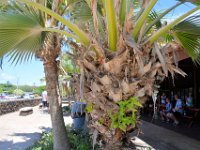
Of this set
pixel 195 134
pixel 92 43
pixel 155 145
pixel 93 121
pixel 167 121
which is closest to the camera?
pixel 92 43

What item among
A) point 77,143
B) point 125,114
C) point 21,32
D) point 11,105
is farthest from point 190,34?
point 11,105

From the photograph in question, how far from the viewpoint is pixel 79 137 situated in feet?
31.1

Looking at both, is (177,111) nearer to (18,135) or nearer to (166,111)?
(166,111)

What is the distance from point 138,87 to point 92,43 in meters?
1.01

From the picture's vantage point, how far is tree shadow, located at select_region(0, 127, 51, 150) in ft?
33.3

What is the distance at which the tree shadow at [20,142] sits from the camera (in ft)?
33.3

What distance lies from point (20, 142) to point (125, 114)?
7.06 metres

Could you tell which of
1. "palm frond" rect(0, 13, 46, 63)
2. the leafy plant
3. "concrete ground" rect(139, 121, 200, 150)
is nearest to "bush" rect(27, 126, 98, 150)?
"concrete ground" rect(139, 121, 200, 150)

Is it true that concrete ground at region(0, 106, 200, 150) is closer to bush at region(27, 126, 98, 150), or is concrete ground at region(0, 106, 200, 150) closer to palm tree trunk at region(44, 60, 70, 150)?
bush at region(27, 126, 98, 150)

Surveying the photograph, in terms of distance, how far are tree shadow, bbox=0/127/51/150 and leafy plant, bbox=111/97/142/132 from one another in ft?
19.3

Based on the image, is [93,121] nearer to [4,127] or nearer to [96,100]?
[96,100]

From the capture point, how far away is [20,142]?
1098cm

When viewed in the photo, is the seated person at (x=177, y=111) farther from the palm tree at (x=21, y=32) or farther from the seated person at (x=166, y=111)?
the palm tree at (x=21, y=32)

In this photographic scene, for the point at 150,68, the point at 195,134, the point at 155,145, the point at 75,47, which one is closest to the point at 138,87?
the point at 150,68
